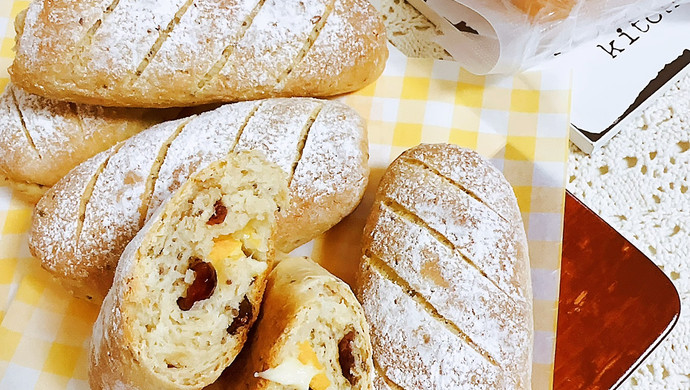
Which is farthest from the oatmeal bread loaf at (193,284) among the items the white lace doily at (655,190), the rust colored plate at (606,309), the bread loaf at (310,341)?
the white lace doily at (655,190)

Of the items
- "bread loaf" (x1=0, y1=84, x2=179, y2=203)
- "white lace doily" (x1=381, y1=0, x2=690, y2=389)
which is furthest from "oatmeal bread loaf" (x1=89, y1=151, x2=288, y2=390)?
"white lace doily" (x1=381, y1=0, x2=690, y2=389)

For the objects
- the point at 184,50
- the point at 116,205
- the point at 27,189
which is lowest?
the point at 27,189

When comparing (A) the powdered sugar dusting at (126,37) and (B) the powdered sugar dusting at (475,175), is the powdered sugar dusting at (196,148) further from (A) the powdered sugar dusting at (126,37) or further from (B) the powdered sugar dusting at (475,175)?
(B) the powdered sugar dusting at (475,175)

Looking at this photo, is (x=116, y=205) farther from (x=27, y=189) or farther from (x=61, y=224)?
(x=27, y=189)

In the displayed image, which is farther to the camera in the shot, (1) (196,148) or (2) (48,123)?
(2) (48,123)

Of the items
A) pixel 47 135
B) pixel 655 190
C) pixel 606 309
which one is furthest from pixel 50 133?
pixel 655 190
